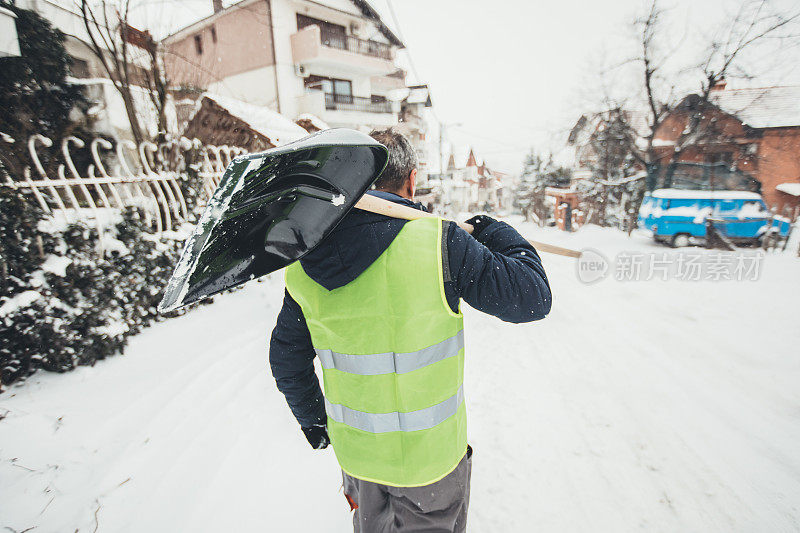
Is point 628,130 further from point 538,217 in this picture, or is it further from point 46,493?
point 46,493

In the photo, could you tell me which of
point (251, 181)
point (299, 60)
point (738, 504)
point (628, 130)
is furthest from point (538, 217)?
point (251, 181)

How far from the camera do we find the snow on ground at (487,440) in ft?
6.34

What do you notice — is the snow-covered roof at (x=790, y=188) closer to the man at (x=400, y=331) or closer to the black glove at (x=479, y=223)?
the black glove at (x=479, y=223)

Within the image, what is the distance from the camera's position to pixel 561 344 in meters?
3.98

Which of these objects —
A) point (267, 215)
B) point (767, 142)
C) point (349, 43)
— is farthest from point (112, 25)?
point (767, 142)

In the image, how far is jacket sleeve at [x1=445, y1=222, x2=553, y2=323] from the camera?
104 cm

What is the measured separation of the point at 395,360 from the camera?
3.65 feet

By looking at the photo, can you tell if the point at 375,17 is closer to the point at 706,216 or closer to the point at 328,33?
the point at 328,33

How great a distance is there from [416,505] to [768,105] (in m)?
29.6

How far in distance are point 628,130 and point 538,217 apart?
34.7 feet

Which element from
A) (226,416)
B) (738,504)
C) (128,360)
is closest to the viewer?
(738,504)

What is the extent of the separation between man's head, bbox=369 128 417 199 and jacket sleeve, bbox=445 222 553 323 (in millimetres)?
346

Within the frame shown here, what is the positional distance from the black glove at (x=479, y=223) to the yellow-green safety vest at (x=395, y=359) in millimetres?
368

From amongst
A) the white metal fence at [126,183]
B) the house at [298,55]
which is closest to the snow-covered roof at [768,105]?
the house at [298,55]
